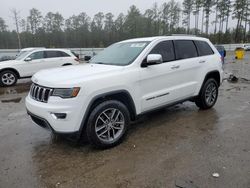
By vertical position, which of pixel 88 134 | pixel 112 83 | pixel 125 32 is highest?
pixel 125 32

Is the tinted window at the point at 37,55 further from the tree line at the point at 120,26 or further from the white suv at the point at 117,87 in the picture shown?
the tree line at the point at 120,26

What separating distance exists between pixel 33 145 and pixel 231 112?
4.52m

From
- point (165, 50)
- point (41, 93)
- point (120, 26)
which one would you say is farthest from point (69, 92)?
point (120, 26)

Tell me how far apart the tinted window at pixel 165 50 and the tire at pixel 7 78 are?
818 cm

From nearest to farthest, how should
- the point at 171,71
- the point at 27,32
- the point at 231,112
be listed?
1. the point at 171,71
2. the point at 231,112
3. the point at 27,32

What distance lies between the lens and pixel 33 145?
3844mm

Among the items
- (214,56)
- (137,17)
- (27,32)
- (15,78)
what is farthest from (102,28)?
(214,56)

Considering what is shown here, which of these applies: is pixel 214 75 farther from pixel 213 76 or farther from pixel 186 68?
pixel 186 68

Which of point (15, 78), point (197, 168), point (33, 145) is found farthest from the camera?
point (15, 78)

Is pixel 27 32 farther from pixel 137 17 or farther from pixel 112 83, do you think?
pixel 112 83

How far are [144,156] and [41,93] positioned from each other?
186 centimetres

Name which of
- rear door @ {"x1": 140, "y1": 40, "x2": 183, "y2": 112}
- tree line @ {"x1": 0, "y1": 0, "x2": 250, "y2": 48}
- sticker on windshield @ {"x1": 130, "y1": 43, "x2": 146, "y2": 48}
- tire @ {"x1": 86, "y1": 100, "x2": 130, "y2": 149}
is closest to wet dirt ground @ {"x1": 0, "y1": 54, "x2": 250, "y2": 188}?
tire @ {"x1": 86, "y1": 100, "x2": 130, "y2": 149}

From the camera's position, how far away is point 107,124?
355 centimetres

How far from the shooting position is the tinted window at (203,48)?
17.1 ft
